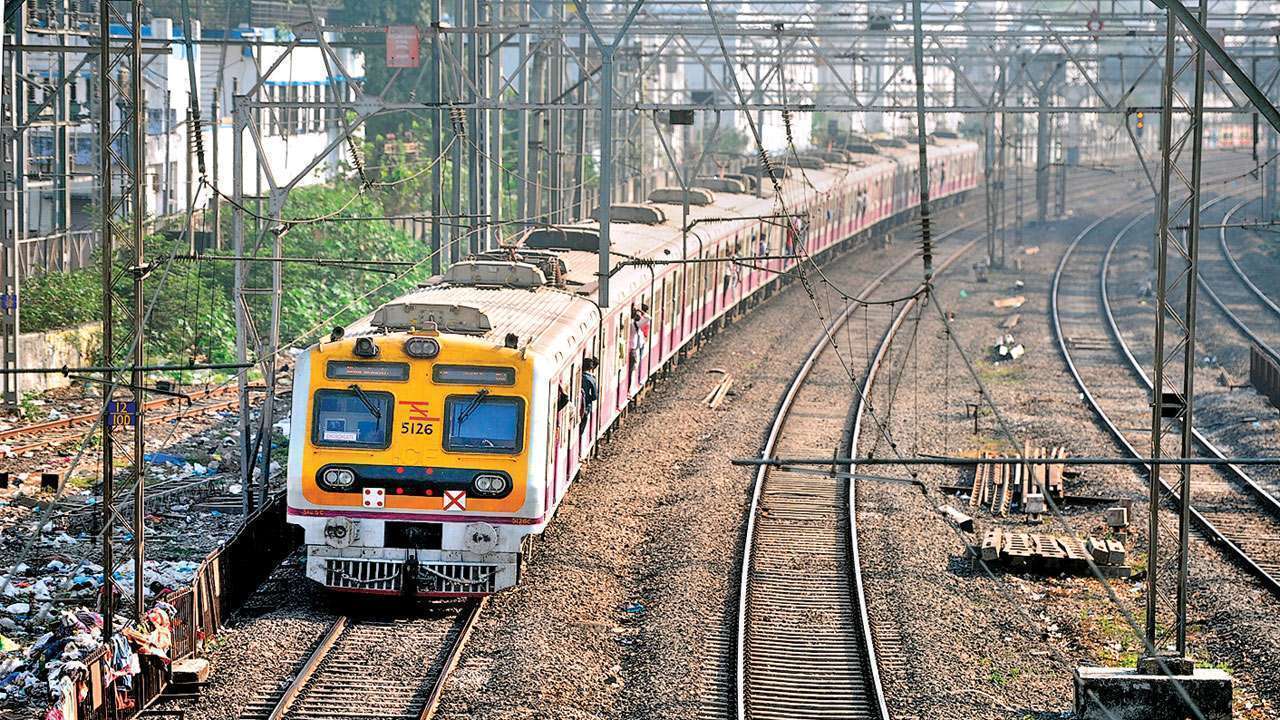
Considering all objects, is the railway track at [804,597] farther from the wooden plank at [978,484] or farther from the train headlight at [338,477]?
the train headlight at [338,477]

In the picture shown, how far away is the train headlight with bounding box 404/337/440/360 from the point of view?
47.9ft

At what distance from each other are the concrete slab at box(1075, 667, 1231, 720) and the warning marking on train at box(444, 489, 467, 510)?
5015 millimetres

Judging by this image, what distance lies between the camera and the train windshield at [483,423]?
14711 mm

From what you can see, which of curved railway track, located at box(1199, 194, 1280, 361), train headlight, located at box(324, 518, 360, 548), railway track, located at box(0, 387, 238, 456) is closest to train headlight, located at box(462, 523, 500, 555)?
train headlight, located at box(324, 518, 360, 548)

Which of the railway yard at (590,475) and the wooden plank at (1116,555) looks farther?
the wooden plank at (1116,555)

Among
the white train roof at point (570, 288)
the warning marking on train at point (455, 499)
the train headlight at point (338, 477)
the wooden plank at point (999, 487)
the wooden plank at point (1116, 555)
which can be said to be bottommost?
the wooden plank at point (1116, 555)

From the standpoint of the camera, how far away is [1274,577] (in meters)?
17.1

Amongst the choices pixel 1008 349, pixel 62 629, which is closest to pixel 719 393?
pixel 1008 349

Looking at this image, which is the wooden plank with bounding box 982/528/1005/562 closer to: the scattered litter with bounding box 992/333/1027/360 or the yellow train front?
the yellow train front

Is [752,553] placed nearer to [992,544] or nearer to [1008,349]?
[992,544]

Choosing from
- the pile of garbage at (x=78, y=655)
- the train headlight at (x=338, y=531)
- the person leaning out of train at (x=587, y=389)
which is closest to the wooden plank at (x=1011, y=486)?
the person leaning out of train at (x=587, y=389)

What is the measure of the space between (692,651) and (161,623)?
13.6ft

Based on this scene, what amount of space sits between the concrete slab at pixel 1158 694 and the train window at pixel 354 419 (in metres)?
5.83

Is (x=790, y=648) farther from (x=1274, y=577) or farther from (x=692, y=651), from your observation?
(x=1274, y=577)
